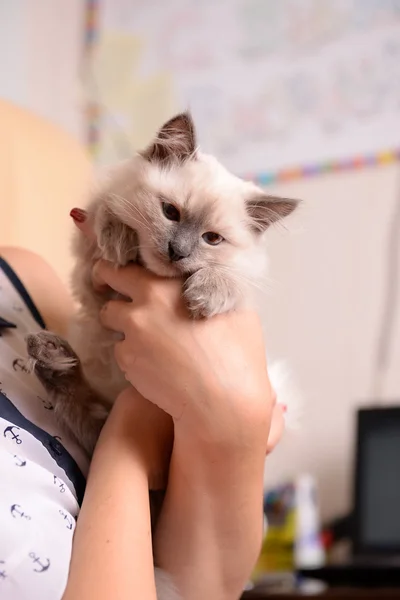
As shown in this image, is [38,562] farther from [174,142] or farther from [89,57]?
[89,57]

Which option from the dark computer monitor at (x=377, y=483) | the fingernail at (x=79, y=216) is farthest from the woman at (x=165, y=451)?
the dark computer monitor at (x=377, y=483)

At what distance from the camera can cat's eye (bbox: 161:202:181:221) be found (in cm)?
90

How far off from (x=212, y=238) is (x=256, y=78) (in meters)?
1.35

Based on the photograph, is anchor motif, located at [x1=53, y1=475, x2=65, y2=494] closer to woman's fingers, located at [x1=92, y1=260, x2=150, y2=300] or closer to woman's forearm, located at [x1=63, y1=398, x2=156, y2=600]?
woman's forearm, located at [x1=63, y1=398, x2=156, y2=600]

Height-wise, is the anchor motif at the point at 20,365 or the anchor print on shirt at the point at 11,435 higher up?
the anchor motif at the point at 20,365

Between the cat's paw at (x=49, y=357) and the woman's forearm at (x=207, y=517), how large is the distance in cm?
18

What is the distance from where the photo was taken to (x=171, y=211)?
0.91 metres

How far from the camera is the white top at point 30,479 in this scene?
0.58 metres

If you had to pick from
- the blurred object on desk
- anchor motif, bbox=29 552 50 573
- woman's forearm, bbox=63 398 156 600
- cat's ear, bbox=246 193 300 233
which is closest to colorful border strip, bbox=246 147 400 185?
the blurred object on desk

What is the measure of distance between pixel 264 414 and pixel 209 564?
195 mm

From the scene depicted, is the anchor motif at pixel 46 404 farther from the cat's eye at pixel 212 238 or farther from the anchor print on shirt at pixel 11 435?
the cat's eye at pixel 212 238

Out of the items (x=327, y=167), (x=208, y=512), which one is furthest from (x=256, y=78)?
(x=208, y=512)

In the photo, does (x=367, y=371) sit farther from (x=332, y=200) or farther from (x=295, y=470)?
(x=332, y=200)

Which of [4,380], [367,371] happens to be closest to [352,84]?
[367,371]
